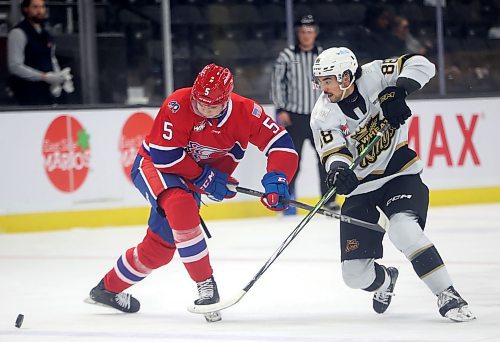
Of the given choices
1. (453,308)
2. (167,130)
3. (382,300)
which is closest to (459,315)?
(453,308)

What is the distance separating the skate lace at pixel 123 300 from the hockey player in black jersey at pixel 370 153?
0.86m

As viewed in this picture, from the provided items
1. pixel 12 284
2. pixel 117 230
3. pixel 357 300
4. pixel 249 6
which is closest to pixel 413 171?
pixel 357 300

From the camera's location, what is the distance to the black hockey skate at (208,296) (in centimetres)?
450

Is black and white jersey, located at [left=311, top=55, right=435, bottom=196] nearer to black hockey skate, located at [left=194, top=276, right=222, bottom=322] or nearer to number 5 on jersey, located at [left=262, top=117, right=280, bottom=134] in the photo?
number 5 on jersey, located at [left=262, top=117, right=280, bottom=134]

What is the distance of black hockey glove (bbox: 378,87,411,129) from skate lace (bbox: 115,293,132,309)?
1.23 meters

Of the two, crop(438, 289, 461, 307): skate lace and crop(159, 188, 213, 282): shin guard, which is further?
crop(159, 188, 213, 282): shin guard

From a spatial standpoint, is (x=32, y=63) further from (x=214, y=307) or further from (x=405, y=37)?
(x=214, y=307)

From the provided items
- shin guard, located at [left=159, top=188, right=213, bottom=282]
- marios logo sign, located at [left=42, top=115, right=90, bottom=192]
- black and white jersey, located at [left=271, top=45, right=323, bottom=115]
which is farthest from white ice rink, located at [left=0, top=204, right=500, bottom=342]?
black and white jersey, located at [left=271, top=45, right=323, bottom=115]

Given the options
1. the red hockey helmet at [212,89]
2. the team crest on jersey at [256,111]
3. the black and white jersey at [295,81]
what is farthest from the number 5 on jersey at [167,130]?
the black and white jersey at [295,81]

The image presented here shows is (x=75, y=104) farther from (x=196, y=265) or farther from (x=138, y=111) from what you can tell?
(x=196, y=265)

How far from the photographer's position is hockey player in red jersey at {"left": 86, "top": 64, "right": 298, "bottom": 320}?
4469 mm

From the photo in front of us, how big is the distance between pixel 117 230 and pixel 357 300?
3366mm

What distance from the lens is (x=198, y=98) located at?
441 centimetres

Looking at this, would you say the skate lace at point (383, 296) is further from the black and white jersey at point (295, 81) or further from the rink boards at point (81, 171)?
the black and white jersey at point (295, 81)
